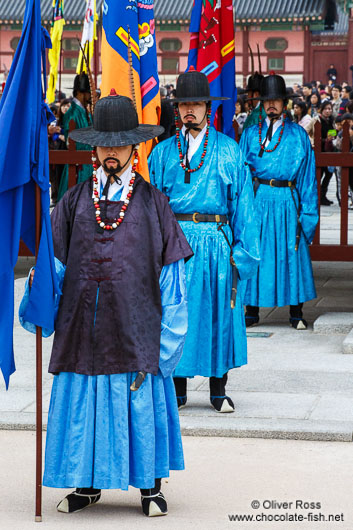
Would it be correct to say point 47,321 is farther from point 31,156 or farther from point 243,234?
point 243,234

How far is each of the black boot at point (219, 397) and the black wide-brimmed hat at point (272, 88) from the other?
111 inches

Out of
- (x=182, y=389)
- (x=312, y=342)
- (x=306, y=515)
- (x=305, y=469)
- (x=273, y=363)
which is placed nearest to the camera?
(x=306, y=515)

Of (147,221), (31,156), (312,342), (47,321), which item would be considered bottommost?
(312,342)

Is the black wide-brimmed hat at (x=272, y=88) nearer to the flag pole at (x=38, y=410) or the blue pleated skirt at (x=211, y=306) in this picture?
the blue pleated skirt at (x=211, y=306)

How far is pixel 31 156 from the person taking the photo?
13.1ft

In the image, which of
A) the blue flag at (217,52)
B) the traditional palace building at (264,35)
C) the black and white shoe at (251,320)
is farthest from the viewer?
the traditional palace building at (264,35)

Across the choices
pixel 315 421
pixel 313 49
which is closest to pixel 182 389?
pixel 315 421

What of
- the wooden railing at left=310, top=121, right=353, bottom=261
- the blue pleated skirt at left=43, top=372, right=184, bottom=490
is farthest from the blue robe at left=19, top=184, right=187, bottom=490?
the wooden railing at left=310, top=121, right=353, bottom=261

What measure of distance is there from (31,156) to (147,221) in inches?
20.0

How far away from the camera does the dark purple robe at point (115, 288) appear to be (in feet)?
13.2

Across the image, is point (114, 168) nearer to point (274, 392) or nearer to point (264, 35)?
point (274, 392)

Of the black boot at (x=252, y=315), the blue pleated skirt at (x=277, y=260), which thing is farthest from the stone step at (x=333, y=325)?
the black boot at (x=252, y=315)

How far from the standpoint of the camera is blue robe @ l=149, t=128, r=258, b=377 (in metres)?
5.45

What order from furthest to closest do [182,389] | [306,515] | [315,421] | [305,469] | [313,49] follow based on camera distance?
[313,49], [182,389], [315,421], [305,469], [306,515]
